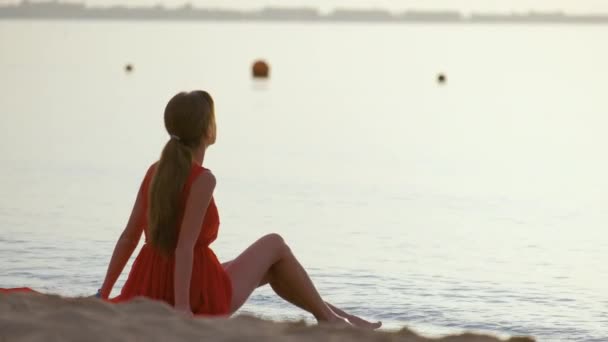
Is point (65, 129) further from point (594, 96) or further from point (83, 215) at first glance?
point (594, 96)

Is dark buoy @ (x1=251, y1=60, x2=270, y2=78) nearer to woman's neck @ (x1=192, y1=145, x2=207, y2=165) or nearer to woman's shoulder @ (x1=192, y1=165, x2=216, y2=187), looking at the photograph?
woman's neck @ (x1=192, y1=145, x2=207, y2=165)

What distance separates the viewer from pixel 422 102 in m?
29.0

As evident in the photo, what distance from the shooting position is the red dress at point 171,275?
18.7ft

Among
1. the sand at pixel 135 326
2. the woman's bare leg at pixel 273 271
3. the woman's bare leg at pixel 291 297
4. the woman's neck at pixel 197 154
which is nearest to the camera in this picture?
the sand at pixel 135 326

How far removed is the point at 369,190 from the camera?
547 inches

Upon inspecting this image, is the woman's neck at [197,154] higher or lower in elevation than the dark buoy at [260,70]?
lower

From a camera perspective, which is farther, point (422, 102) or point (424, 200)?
point (422, 102)

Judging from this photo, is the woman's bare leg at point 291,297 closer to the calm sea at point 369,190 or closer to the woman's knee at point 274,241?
the woman's knee at point 274,241

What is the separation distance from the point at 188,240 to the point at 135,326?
87cm

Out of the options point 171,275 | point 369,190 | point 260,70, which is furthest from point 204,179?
point 260,70

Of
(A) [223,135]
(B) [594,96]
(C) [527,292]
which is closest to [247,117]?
(A) [223,135]

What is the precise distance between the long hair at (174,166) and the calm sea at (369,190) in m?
2.21

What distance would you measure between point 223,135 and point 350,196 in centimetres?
637

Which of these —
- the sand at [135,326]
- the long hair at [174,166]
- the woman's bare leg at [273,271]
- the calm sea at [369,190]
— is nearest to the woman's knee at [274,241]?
the woman's bare leg at [273,271]
